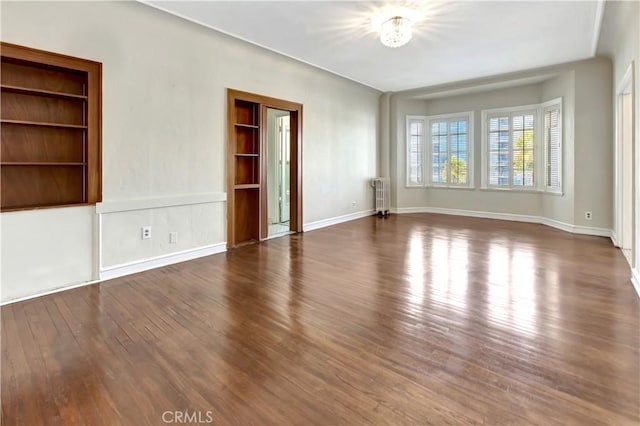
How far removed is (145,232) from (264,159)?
2.16 metres

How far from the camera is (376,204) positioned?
8406 mm

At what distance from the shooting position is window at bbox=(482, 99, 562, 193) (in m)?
6.65

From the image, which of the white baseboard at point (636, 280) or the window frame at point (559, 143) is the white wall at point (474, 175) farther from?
the white baseboard at point (636, 280)

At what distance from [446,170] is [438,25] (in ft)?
15.5

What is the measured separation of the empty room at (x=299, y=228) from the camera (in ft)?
5.99

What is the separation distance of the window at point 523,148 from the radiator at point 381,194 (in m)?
2.18

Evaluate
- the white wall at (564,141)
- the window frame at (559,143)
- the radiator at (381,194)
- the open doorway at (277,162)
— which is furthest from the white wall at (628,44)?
the open doorway at (277,162)

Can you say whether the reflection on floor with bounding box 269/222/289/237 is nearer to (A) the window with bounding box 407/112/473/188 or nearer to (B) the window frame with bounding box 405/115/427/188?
(B) the window frame with bounding box 405/115/427/188

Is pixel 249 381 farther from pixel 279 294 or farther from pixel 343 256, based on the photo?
pixel 343 256

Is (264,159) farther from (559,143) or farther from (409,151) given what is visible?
(559,143)

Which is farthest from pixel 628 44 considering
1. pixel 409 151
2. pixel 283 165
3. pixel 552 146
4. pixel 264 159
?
pixel 283 165

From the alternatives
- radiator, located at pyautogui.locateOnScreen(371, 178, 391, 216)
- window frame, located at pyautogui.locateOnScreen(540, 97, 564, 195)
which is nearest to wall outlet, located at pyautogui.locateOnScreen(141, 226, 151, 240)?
radiator, located at pyautogui.locateOnScreen(371, 178, 391, 216)

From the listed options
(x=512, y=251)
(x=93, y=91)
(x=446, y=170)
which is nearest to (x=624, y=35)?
(x=512, y=251)

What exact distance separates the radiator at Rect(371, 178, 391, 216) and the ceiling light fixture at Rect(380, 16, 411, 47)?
4298 mm
